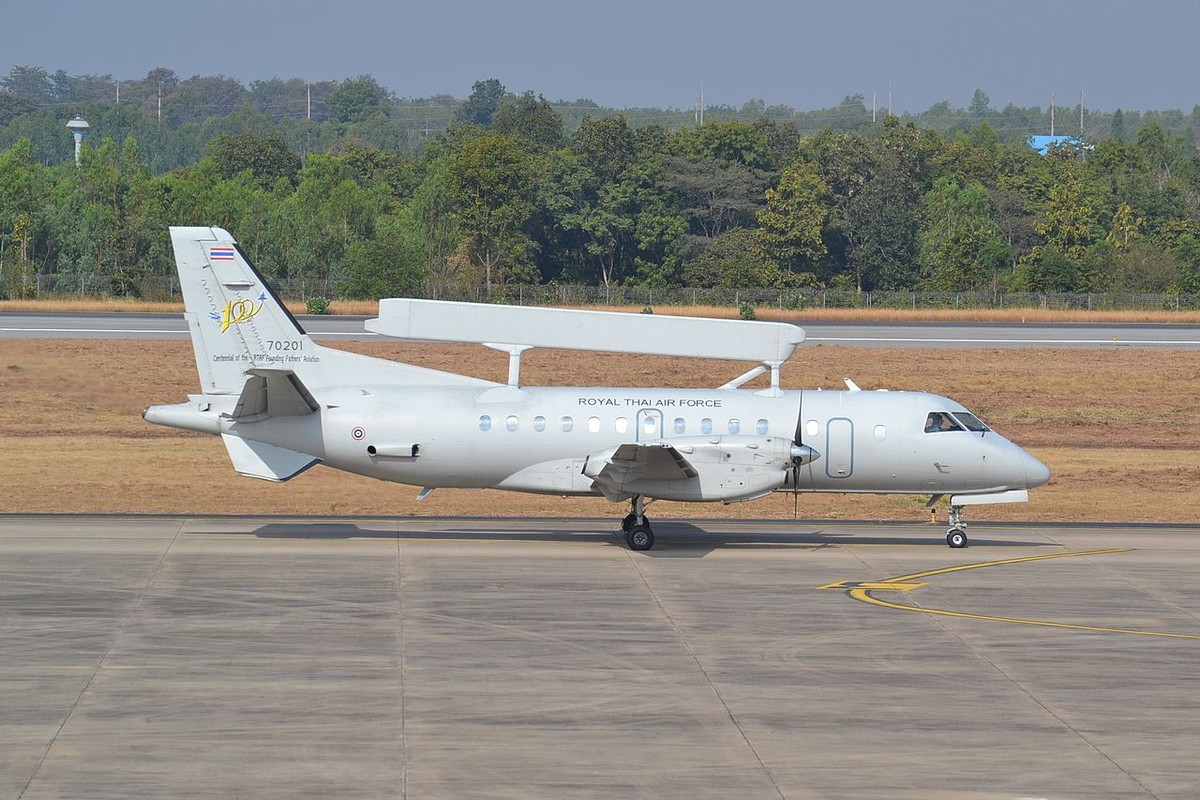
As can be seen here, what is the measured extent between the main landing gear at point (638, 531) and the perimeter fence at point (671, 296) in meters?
61.4

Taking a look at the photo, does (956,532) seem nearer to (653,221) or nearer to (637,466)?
(637,466)

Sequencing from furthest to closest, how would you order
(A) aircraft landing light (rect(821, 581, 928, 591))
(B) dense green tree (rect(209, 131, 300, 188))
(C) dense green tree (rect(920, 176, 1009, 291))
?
(B) dense green tree (rect(209, 131, 300, 188)), (C) dense green tree (rect(920, 176, 1009, 291)), (A) aircraft landing light (rect(821, 581, 928, 591))

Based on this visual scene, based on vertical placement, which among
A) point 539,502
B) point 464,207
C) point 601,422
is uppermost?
point 464,207

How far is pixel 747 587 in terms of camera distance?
25.2m

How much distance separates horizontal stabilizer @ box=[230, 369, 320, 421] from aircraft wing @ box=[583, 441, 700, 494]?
18.9 ft

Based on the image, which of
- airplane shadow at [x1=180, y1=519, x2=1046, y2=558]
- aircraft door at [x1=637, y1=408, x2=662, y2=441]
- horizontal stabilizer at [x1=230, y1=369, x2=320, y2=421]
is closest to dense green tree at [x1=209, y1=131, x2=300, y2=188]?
airplane shadow at [x1=180, y1=519, x2=1046, y2=558]

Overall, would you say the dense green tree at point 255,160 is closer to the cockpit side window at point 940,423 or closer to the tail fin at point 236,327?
the tail fin at point 236,327

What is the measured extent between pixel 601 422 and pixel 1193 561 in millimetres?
12176

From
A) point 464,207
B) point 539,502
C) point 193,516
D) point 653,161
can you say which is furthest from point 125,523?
point 653,161

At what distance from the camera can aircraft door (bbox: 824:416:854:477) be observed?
2870 cm

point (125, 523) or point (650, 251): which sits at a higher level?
point (650, 251)

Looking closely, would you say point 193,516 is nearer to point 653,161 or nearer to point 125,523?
point 125,523

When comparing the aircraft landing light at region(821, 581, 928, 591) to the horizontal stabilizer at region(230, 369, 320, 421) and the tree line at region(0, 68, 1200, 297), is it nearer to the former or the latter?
the horizontal stabilizer at region(230, 369, 320, 421)

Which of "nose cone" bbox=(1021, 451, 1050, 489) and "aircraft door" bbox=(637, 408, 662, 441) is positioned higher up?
"aircraft door" bbox=(637, 408, 662, 441)
